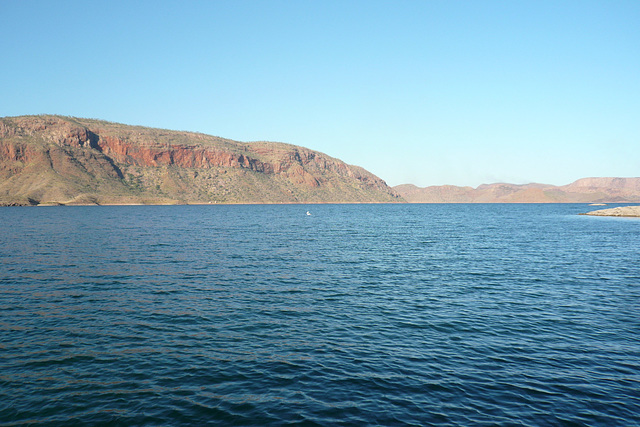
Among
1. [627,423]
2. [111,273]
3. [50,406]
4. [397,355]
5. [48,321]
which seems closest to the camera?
[627,423]

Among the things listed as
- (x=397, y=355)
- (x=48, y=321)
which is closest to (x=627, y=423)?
(x=397, y=355)

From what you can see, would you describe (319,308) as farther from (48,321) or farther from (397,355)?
(48,321)

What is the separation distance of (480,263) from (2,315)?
39231 millimetres

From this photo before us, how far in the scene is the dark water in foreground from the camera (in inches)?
469

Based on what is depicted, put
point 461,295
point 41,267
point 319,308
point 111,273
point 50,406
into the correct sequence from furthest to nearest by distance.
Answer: point 41,267
point 111,273
point 461,295
point 319,308
point 50,406

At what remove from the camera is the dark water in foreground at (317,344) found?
469 inches

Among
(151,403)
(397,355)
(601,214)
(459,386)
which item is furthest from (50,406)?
(601,214)

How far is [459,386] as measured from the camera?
43.7 feet

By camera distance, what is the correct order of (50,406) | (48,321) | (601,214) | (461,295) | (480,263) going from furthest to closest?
(601,214) < (480,263) < (461,295) < (48,321) < (50,406)

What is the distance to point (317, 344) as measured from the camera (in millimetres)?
17250

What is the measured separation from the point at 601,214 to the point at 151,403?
157 m

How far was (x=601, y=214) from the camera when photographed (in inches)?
5123

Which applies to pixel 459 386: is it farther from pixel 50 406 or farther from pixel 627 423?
pixel 50 406

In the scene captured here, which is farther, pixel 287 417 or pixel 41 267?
pixel 41 267
